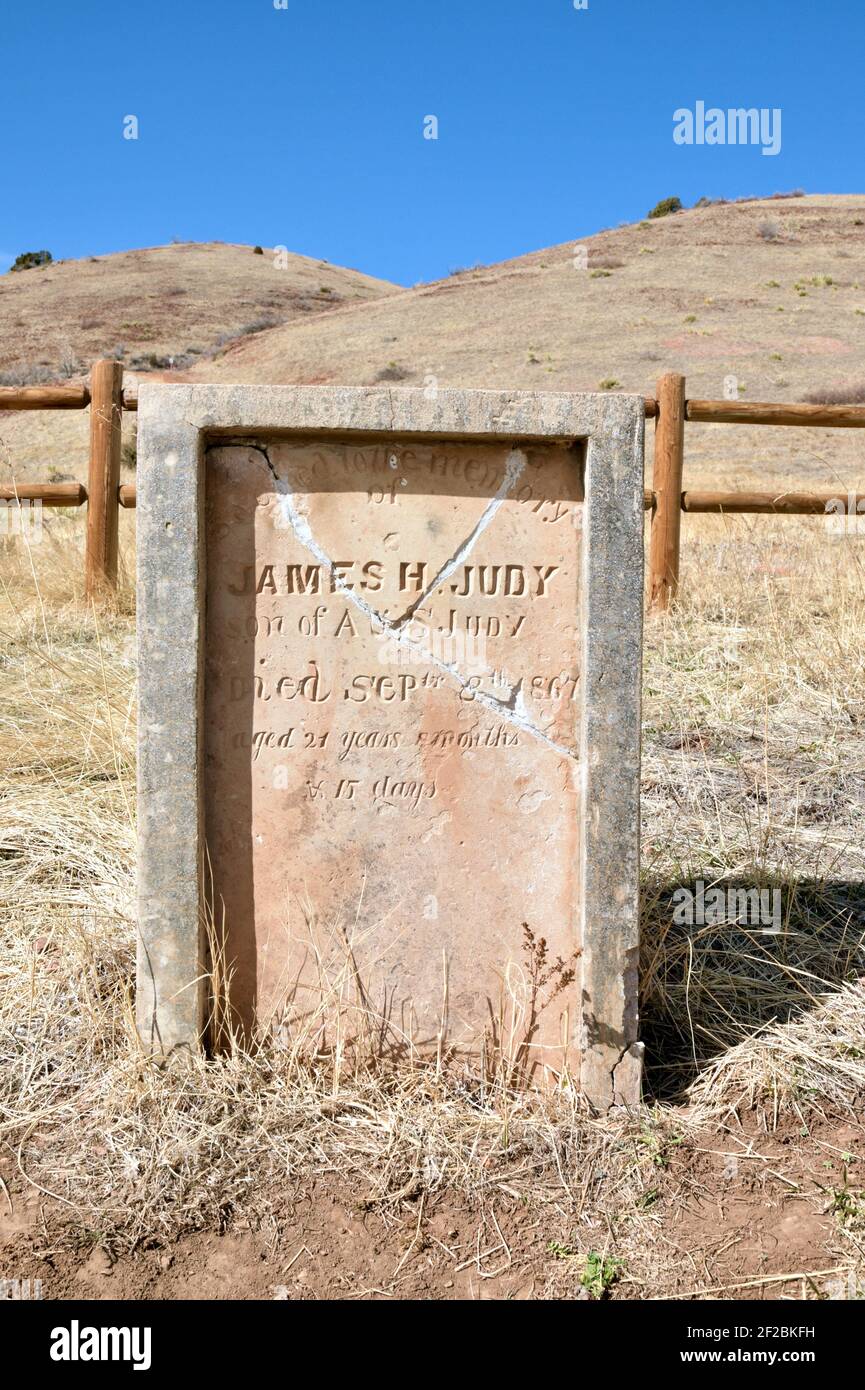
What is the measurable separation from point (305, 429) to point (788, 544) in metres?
6.49

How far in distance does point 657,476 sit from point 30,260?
57.7m

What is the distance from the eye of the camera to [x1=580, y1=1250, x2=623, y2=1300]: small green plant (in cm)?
190

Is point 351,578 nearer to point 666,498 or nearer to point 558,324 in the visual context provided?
point 666,498

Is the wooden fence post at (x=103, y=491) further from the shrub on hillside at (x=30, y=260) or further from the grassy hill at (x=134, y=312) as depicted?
the shrub on hillside at (x=30, y=260)

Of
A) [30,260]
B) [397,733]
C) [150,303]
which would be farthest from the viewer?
[30,260]

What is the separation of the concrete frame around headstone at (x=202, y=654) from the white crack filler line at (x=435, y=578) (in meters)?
0.10

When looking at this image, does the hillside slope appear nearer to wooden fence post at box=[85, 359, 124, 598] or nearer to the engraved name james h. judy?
wooden fence post at box=[85, 359, 124, 598]

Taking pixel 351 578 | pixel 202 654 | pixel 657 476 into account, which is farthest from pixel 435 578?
pixel 657 476

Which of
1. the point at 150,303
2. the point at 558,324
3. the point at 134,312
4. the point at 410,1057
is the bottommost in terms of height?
the point at 410,1057

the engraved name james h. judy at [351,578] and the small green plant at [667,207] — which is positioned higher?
the small green plant at [667,207]

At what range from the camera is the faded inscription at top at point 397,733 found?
2.34 meters

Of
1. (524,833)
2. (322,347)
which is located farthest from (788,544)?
(322,347)

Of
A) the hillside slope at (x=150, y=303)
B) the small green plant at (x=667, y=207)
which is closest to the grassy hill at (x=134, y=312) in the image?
the hillside slope at (x=150, y=303)

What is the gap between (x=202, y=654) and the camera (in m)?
2.32
